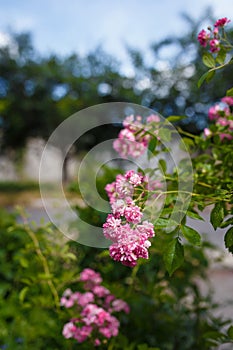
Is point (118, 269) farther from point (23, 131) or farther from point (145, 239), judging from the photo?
point (23, 131)

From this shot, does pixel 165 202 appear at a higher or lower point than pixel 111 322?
higher

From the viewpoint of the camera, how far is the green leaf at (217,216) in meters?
0.66

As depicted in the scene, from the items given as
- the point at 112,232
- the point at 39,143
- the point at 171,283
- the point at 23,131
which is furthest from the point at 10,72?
the point at 112,232

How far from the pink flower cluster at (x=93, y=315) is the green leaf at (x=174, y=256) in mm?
407

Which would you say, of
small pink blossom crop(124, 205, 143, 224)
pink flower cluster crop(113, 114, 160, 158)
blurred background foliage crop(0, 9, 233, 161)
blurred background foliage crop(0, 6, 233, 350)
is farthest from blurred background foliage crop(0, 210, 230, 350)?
blurred background foliage crop(0, 9, 233, 161)

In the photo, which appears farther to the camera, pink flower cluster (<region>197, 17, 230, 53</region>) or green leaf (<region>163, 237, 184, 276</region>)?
pink flower cluster (<region>197, 17, 230, 53</region>)

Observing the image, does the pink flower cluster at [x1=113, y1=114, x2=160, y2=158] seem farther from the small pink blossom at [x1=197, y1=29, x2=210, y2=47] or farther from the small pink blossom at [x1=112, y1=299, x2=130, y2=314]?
the small pink blossom at [x1=112, y1=299, x2=130, y2=314]

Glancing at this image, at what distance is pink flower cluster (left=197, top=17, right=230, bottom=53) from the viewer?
2.83ft

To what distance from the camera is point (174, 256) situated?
62cm

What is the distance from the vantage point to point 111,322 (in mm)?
980

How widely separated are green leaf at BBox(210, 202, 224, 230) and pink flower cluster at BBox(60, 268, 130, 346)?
43 cm

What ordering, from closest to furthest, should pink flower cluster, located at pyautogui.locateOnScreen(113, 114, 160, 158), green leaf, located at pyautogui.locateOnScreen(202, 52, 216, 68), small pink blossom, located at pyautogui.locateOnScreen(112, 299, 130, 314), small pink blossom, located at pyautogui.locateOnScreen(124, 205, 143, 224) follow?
small pink blossom, located at pyautogui.locateOnScreen(124, 205, 143, 224) → green leaf, located at pyautogui.locateOnScreen(202, 52, 216, 68) → pink flower cluster, located at pyautogui.locateOnScreen(113, 114, 160, 158) → small pink blossom, located at pyautogui.locateOnScreen(112, 299, 130, 314)

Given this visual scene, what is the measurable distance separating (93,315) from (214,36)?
2.25 feet

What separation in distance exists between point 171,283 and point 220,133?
0.69m
